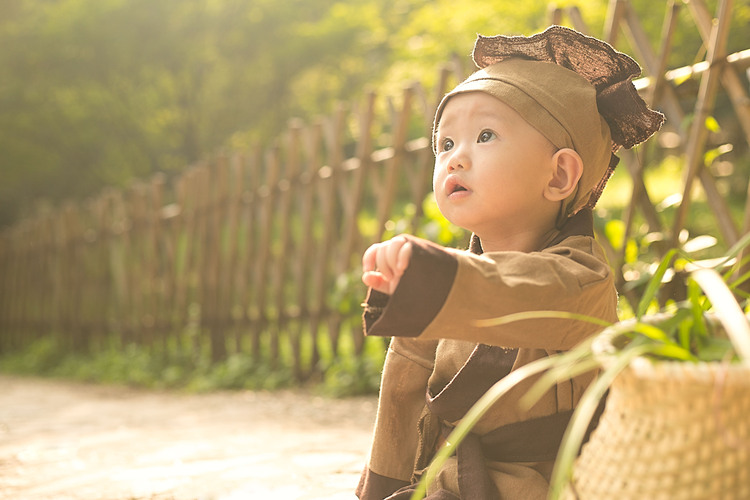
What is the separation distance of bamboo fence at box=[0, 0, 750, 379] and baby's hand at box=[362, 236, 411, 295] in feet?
6.65

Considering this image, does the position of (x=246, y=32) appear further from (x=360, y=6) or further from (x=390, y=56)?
(x=390, y=56)

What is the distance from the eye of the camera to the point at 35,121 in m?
14.2

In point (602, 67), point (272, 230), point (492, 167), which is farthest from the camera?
point (272, 230)

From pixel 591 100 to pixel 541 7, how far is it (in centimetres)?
768

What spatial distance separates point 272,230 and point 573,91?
463cm

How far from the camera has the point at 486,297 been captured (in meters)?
1.08

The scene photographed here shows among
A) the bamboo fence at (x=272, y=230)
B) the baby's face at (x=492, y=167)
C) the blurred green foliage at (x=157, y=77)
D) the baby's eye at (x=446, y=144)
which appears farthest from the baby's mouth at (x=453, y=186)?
the blurred green foliage at (x=157, y=77)

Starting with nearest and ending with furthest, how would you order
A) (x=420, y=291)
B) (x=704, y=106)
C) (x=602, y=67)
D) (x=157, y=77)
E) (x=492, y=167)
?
1. (x=420, y=291)
2. (x=492, y=167)
3. (x=602, y=67)
4. (x=704, y=106)
5. (x=157, y=77)

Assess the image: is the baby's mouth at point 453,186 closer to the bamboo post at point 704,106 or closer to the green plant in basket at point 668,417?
the green plant in basket at point 668,417

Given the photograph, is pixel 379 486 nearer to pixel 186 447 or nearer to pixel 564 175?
pixel 564 175

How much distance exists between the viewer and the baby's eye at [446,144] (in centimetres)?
156

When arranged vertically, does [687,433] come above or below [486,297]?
below

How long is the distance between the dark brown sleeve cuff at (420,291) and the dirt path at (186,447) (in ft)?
3.57

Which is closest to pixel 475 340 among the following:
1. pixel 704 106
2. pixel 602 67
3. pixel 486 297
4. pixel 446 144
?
pixel 486 297
